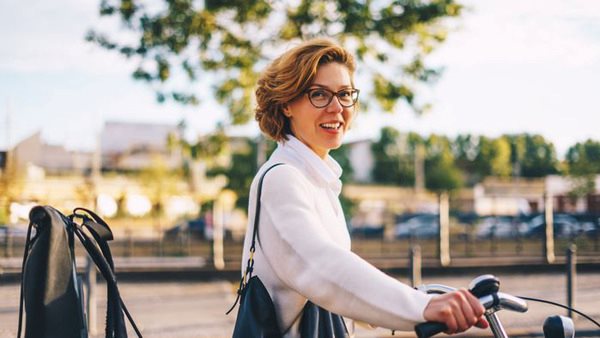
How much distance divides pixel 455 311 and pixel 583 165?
1141 cm

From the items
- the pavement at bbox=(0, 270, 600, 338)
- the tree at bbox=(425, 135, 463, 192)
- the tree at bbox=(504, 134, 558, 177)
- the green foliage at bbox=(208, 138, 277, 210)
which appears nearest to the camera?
the pavement at bbox=(0, 270, 600, 338)

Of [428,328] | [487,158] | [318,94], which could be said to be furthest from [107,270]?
[487,158]

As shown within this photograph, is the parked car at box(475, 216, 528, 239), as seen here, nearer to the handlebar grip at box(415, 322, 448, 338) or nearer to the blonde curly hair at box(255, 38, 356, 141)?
the blonde curly hair at box(255, 38, 356, 141)

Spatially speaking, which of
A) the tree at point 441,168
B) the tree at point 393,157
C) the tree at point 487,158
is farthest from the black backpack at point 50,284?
the tree at point 393,157

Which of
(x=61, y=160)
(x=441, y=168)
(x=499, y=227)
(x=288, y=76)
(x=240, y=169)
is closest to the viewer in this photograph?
(x=288, y=76)

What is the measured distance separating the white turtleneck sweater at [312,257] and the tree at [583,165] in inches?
250

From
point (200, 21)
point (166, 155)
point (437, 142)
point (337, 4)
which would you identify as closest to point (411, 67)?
point (337, 4)

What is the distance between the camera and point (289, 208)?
1607 millimetres

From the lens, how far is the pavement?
7.79 meters

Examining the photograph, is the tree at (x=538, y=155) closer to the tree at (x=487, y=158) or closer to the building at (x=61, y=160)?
the building at (x=61, y=160)

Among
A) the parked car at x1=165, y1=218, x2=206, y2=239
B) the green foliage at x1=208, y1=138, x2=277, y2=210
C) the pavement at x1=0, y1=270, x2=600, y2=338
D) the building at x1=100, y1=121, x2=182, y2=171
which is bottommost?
the pavement at x1=0, y1=270, x2=600, y2=338

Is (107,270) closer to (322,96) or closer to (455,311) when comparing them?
(322,96)

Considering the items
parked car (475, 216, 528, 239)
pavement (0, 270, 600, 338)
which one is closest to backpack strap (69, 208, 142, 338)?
pavement (0, 270, 600, 338)

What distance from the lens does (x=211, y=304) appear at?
1059 cm
